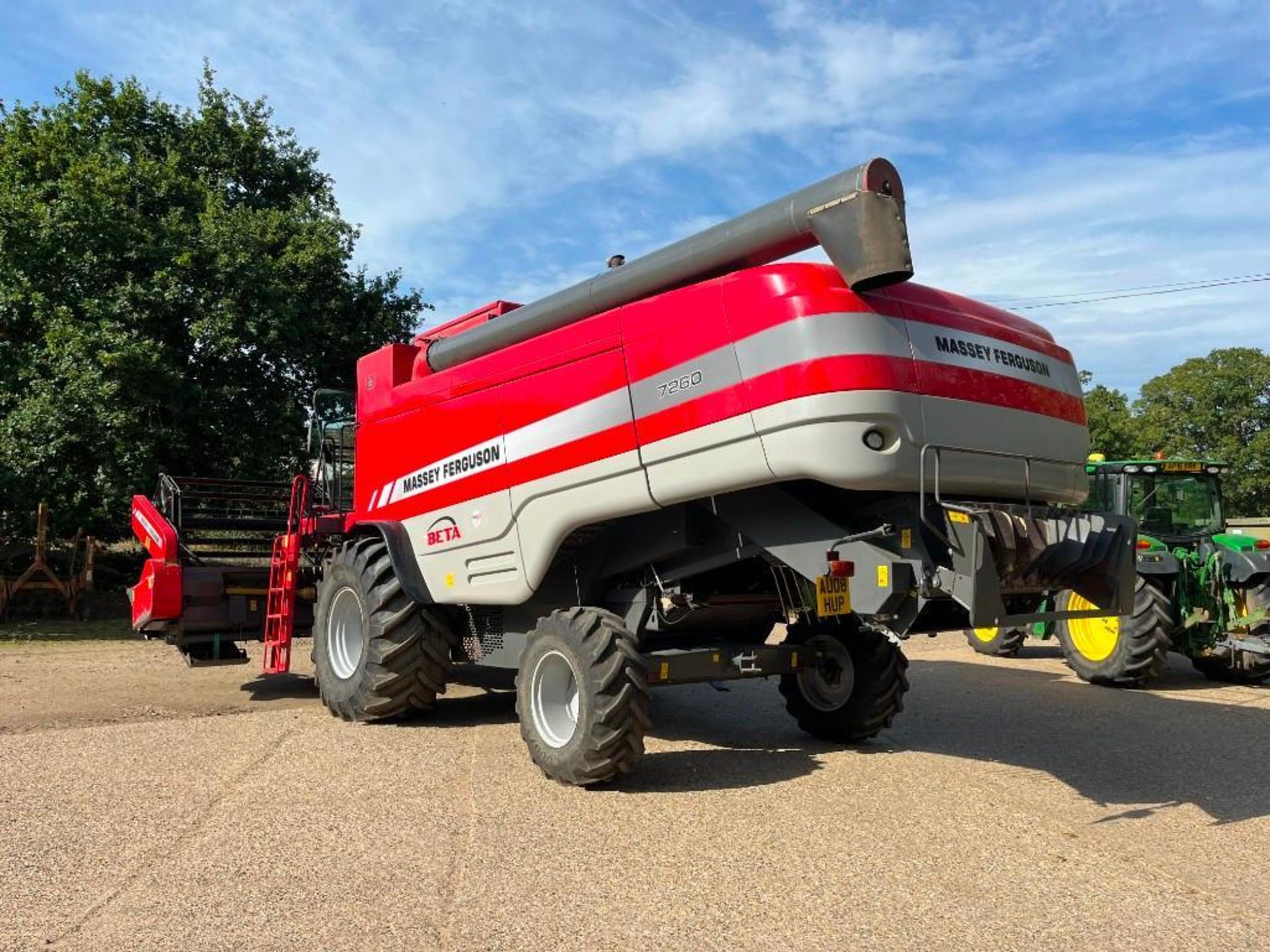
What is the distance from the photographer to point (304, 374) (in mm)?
18891

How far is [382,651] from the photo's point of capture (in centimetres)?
765

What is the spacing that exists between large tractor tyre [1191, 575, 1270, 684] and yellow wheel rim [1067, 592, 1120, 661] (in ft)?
3.36

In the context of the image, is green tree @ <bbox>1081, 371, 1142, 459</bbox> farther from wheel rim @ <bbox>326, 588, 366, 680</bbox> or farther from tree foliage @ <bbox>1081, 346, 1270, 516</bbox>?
wheel rim @ <bbox>326, 588, 366, 680</bbox>

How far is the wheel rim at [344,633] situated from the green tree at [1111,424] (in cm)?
3967

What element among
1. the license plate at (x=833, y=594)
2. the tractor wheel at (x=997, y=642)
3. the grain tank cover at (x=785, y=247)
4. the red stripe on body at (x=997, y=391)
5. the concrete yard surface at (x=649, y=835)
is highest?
the grain tank cover at (x=785, y=247)

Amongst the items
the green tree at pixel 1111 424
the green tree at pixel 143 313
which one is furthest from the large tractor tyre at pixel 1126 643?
the green tree at pixel 1111 424

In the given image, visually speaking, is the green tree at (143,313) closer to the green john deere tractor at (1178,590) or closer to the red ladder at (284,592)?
the red ladder at (284,592)

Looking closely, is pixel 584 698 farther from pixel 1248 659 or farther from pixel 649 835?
pixel 1248 659

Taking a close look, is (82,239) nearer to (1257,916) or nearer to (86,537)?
(86,537)

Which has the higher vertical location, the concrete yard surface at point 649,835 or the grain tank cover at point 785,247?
the grain tank cover at point 785,247

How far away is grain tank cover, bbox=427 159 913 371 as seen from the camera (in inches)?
201

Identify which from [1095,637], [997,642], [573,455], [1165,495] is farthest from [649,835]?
[997,642]

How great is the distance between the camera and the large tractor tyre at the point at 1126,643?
31.3 feet

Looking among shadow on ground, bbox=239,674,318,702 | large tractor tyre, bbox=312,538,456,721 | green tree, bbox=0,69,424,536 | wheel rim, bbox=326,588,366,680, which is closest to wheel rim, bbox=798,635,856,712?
large tractor tyre, bbox=312,538,456,721
